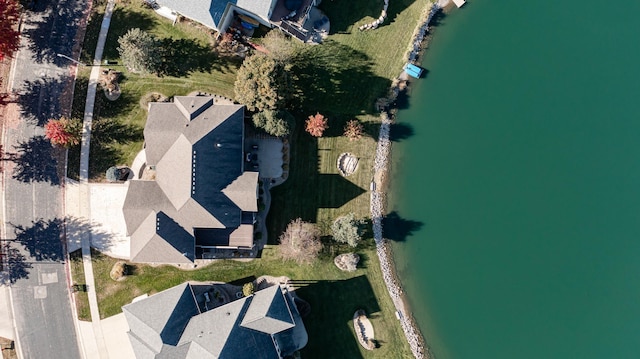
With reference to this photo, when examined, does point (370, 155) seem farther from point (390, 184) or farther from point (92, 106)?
point (92, 106)

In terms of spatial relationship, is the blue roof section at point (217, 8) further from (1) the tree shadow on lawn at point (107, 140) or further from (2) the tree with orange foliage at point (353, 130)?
(2) the tree with orange foliage at point (353, 130)

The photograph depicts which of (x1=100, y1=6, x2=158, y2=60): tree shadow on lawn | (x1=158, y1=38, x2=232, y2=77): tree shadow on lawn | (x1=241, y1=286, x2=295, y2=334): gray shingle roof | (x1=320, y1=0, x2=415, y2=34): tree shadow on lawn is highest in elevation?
(x1=320, y1=0, x2=415, y2=34): tree shadow on lawn

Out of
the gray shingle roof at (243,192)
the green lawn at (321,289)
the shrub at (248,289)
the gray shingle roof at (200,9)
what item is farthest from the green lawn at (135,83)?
the shrub at (248,289)

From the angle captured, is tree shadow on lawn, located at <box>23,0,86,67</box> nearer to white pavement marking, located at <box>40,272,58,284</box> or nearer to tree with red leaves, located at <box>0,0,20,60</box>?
tree with red leaves, located at <box>0,0,20,60</box>

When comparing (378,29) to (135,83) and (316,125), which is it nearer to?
(316,125)

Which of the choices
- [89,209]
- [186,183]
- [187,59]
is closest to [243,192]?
[186,183]

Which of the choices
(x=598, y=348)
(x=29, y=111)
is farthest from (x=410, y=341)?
(x=29, y=111)

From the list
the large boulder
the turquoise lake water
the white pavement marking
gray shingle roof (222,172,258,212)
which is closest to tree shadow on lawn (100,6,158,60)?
gray shingle roof (222,172,258,212)

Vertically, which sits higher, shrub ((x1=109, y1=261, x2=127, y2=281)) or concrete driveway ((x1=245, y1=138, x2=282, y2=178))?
concrete driveway ((x1=245, y1=138, x2=282, y2=178))
